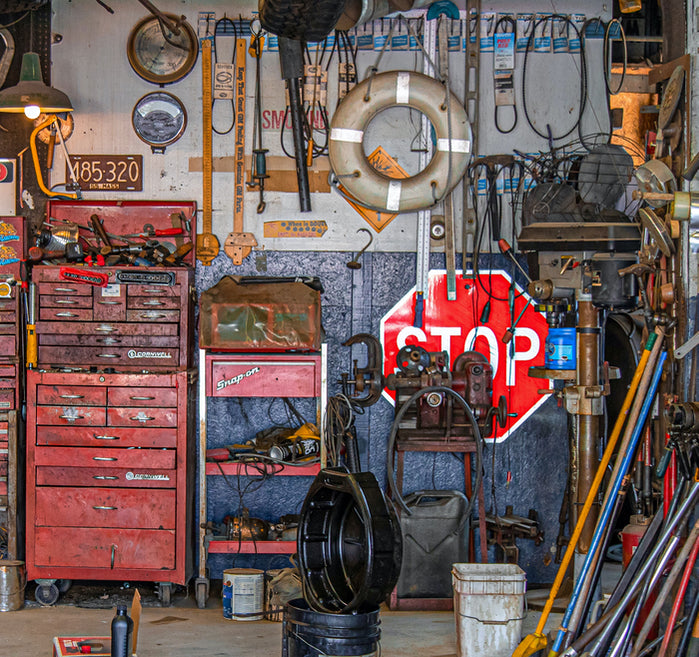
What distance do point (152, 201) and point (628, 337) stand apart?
273cm

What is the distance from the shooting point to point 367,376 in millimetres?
4801

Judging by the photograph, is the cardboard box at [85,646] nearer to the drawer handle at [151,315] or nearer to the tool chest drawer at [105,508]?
the tool chest drawer at [105,508]

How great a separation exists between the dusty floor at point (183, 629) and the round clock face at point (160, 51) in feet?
9.43

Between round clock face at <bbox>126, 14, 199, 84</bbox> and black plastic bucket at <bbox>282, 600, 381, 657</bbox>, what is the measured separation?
10.4ft

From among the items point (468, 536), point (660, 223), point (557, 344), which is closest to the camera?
point (660, 223)

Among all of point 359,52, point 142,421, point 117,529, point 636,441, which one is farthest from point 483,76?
point 117,529

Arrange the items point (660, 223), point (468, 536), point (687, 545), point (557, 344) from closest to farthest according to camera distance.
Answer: point (687, 545)
point (660, 223)
point (557, 344)
point (468, 536)

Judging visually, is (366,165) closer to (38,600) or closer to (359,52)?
(359,52)

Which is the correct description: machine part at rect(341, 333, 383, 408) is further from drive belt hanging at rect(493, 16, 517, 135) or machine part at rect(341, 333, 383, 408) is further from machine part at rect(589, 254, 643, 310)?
drive belt hanging at rect(493, 16, 517, 135)

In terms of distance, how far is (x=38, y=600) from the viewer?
460 centimetres

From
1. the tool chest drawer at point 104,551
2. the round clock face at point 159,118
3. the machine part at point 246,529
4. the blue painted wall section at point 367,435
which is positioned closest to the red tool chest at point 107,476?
the tool chest drawer at point 104,551

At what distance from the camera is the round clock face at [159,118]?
4.92 m

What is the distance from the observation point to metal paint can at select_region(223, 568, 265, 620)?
435cm

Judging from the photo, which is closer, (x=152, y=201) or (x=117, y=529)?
(x=117, y=529)
